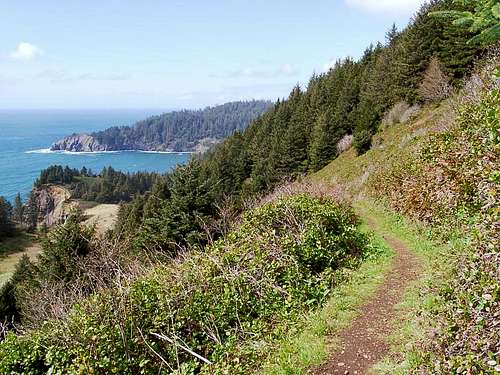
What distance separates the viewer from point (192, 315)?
31.2 feet

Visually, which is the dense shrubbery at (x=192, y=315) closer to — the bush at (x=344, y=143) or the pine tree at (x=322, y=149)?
the bush at (x=344, y=143)

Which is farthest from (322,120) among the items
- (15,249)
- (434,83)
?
(15,249)

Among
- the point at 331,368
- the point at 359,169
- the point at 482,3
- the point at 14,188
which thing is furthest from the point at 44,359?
the point at 14,188

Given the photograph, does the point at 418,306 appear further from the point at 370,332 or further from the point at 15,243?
the point at 15,243

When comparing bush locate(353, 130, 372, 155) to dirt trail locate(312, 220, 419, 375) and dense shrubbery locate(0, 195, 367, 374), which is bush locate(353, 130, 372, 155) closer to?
dense shrubbery locate(0, 195, 367, 374)

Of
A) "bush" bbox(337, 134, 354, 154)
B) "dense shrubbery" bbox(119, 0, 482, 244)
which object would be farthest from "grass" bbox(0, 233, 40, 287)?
"bush" bbox(337, 134, 354, 154)

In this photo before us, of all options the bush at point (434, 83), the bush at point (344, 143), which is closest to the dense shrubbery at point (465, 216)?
the bush at point (434, 83)

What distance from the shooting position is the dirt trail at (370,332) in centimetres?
659

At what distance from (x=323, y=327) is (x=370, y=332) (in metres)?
0.89

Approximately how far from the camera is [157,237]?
93.0 ft

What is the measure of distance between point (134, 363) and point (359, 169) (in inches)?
1176

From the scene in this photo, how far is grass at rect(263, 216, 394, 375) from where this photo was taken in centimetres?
680

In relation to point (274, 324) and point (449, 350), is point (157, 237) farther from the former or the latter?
point (449, 350)

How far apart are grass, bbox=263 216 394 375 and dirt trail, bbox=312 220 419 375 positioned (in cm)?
16
